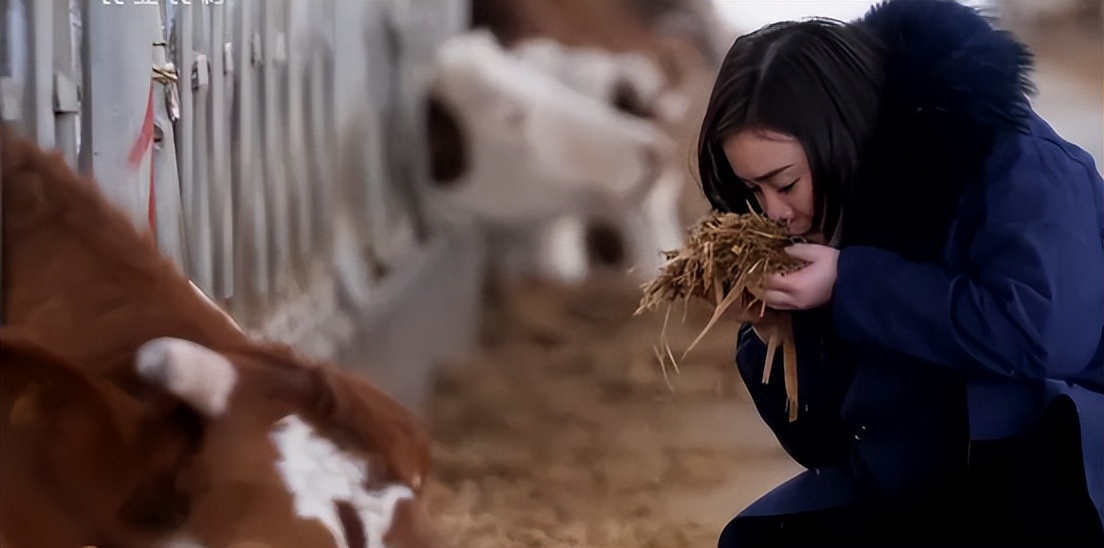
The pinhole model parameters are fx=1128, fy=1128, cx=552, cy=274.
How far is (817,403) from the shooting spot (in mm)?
1245

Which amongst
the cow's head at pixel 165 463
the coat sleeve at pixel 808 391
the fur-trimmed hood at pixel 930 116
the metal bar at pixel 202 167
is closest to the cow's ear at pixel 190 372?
the cow's head at pixel 165 463

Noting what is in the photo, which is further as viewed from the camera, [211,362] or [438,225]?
[438,225]

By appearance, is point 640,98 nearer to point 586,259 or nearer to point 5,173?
point 586,259

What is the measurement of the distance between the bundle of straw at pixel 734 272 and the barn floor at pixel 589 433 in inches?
A: 1.5

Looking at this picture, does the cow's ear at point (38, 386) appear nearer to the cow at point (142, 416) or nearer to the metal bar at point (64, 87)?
the cow at point (142, 416)

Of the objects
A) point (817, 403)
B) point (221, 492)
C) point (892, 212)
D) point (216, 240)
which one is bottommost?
point (221, 492)

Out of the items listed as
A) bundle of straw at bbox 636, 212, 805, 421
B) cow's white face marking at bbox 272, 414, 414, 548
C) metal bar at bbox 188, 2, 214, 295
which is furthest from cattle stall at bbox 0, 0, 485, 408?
bundle of straw at bbox 636, 212, 805, 421

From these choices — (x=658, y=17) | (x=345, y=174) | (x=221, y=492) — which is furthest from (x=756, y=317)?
→ (x=221, y=492)

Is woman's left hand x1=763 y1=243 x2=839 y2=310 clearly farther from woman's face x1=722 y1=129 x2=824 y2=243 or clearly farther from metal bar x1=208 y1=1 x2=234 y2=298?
metal bar x1=208 y1=1 x2=234 y2=298

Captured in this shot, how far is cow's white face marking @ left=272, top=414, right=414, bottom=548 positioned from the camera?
116 cm

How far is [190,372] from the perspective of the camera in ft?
3.79

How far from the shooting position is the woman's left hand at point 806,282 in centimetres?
119

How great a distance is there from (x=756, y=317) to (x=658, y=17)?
35 centimetres

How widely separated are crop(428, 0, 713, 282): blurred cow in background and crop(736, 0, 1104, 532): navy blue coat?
20 cm
